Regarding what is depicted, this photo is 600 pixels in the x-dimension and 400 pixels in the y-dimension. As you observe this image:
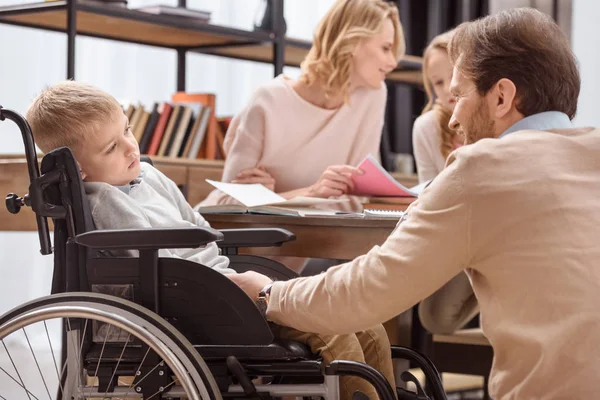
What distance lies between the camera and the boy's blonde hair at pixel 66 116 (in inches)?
67.1

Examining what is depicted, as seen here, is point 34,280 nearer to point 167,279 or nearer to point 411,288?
point 167,279

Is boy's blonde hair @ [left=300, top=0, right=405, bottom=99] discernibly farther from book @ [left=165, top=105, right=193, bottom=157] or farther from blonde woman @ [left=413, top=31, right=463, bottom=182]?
book @ [left=165, top=105, right=193, bottom=157]

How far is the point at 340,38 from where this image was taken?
118 inches

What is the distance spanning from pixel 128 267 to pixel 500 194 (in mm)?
624

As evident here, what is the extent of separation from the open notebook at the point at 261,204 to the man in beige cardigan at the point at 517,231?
0.75 meters

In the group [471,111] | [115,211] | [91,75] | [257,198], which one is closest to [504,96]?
[471,111]

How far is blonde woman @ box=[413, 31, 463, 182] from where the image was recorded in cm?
325

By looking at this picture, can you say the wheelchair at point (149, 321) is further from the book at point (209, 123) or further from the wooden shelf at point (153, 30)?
the book at point (209, 123)

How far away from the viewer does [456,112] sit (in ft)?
4.70

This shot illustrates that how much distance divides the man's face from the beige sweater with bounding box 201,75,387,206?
1419 millimetres

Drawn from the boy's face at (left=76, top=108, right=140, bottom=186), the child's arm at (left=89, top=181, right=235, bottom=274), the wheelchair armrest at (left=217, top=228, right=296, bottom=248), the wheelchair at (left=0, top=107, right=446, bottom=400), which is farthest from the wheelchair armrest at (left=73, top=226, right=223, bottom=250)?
the wheelchair armrest at (left=217, top=228, right=296, bottom=248)

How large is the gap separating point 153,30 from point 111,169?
1944mm

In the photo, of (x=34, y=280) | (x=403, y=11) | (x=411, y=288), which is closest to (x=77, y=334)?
(x=411, y=288)

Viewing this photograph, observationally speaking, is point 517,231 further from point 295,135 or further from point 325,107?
point 325,107
